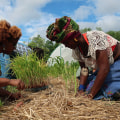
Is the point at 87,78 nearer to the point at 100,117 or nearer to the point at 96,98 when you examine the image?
the point at 96,98

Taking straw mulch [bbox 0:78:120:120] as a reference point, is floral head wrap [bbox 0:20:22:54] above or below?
above

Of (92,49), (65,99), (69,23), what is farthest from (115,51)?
(65,99)

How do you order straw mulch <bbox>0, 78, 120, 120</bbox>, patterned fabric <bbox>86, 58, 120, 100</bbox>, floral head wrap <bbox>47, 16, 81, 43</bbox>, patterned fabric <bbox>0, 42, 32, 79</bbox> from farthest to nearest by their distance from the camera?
patterned fabric <bbox>0, 42, 32, 79</bbox> → patterned fabric <bbox>86, 58, 120, 100</bbox> → floral head wrap <bbox>47, 16, 81, 43</bbox> → straw mulch <bbox>0, 78, 120, 120</bbox>

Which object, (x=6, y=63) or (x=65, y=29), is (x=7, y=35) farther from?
(x=6, y=63)

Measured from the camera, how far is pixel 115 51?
Answer: 197 centimetres

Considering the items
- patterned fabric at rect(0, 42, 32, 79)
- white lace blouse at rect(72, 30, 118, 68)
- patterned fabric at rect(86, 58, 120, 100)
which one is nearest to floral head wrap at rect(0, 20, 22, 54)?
white lace blouse at rect(72, 30, 118, 68)

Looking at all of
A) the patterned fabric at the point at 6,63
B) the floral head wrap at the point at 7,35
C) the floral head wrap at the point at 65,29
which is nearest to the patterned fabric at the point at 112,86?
the floral head wrap at the point at 65,29

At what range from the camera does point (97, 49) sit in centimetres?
178

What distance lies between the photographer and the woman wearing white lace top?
1.74 meters

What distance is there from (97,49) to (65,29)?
1.48 feet

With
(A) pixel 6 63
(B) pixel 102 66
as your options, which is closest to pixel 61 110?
(B) pixel 102 66

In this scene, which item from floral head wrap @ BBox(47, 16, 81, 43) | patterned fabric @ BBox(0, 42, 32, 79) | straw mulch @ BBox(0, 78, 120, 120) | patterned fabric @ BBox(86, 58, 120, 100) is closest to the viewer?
straw mulch @ BBox(0, 78, 120, 120)

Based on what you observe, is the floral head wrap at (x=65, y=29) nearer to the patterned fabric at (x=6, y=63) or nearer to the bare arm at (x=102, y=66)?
the bare arm at (x=102, y=66)

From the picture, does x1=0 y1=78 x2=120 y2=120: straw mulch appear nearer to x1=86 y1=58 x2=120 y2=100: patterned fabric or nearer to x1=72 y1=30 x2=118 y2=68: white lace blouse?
x1=86 y1=58 x2=120 y2=100: patterned fabric
